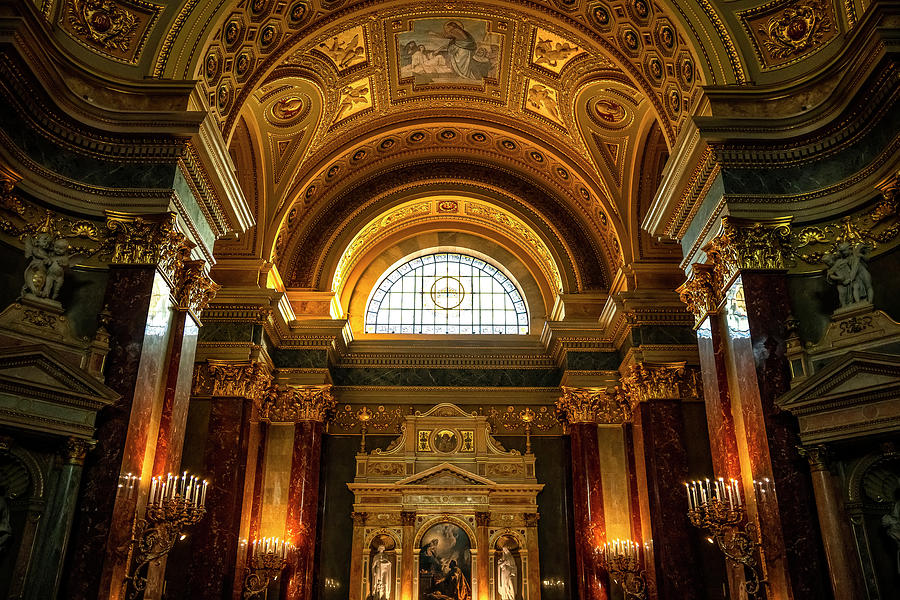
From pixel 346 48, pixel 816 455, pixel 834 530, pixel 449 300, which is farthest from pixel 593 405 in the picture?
pixel 346 48

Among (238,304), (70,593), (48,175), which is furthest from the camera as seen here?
(238,304)

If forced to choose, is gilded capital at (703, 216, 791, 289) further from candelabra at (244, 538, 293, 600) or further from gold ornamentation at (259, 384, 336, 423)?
candelabra at (244, 538, 293, 600)

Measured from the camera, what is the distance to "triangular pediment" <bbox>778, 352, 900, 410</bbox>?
337 inches

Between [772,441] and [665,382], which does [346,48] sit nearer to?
[665,382]

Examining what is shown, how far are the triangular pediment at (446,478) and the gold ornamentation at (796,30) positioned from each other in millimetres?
11780

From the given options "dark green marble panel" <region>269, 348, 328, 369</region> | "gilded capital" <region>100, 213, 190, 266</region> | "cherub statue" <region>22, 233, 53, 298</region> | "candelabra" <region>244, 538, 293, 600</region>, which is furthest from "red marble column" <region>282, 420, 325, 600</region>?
"cherub statue" <region>22, 233, 53, 298</region>

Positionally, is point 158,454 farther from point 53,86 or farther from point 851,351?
point 851,351

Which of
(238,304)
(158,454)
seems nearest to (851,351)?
(158,454)

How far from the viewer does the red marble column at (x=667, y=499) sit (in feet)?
44.8

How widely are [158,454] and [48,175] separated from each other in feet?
13.5

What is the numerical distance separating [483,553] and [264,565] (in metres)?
5.29

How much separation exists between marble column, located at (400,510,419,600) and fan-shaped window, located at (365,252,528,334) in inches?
223

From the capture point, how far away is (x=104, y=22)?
11.2m

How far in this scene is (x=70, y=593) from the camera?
8664 mm
